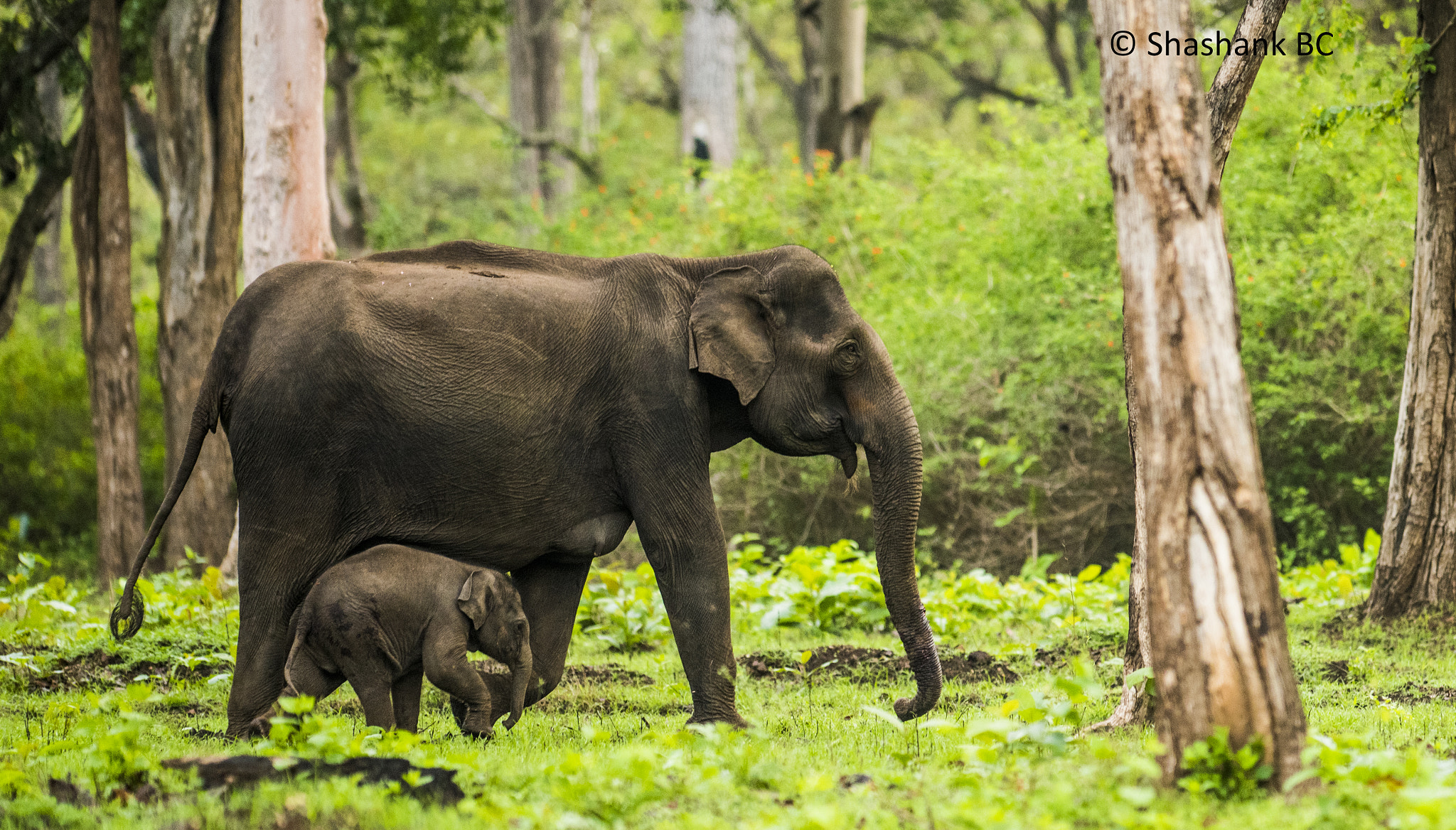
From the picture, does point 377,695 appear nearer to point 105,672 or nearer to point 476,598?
point 476,598

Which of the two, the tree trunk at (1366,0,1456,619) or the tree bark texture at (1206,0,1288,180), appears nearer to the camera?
the tree bark texture at (1206,0,1288,180)

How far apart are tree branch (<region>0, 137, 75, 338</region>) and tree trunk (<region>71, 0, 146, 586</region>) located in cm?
239

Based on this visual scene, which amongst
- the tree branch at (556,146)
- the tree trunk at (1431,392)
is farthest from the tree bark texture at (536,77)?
the tree trunk at (1431,392)

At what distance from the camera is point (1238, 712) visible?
3.99 meters

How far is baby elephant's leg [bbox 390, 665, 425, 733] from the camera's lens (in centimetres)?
572

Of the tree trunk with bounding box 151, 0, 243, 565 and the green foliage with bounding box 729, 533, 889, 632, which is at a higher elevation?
the tree trunk with bounding box 151, 0, 243, 565

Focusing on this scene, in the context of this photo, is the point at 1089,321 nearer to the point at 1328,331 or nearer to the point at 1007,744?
→ the point at 1328,331

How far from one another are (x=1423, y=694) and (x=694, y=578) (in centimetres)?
381

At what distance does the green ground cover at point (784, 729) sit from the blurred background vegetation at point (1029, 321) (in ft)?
8.59

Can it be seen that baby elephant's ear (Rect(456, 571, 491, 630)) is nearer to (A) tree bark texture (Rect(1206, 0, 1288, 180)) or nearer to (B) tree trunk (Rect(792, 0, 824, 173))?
(A) tree bark texture (Rect(1206, 0, 1288, 180))

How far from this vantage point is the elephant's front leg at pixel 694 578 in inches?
236

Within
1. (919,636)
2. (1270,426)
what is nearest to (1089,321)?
(1270,426)

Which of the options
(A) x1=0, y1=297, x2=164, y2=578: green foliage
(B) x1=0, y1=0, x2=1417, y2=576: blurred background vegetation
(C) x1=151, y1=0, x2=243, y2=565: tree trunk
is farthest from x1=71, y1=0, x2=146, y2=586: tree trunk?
(A) x1=0, y1=297, x2=164, y2=578: green foliage

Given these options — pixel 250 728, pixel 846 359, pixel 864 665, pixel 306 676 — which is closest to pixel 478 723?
pixel 306 676
